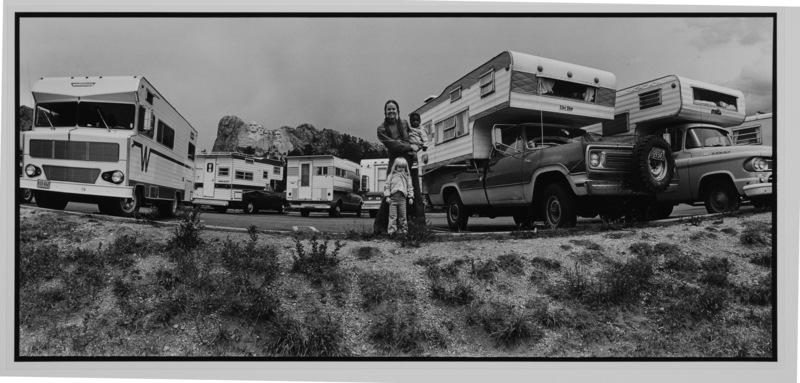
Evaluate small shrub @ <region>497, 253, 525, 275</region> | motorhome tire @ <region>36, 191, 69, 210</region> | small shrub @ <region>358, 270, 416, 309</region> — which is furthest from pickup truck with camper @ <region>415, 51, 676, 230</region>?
motorhome tire @ <region>36, 191, 69, 210</region>

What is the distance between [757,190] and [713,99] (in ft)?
4.50

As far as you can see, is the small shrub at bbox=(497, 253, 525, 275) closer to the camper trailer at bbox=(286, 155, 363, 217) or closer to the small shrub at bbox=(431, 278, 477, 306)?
the small shrub at bbox=(431, 278, 477, 306)

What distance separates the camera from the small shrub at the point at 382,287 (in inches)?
223

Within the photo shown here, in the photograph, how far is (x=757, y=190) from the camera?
6164mm

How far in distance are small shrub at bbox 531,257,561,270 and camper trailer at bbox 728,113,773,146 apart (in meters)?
3.08

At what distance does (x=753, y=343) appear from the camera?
564 centimetres

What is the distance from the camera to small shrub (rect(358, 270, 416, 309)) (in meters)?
5.67

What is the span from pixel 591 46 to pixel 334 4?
3359 mm

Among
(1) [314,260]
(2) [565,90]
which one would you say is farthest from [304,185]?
(2) [565,90]

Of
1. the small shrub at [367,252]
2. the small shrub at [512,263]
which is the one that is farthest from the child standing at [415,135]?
the small shrub at [512,263]

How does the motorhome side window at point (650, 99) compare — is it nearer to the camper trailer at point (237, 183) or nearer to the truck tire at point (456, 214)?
the truck tire at point (456, 214)

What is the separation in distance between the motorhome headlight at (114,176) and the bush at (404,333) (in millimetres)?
3906

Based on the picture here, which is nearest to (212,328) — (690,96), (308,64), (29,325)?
(29,325)

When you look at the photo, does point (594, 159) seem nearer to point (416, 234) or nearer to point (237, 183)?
point (416, 234)
